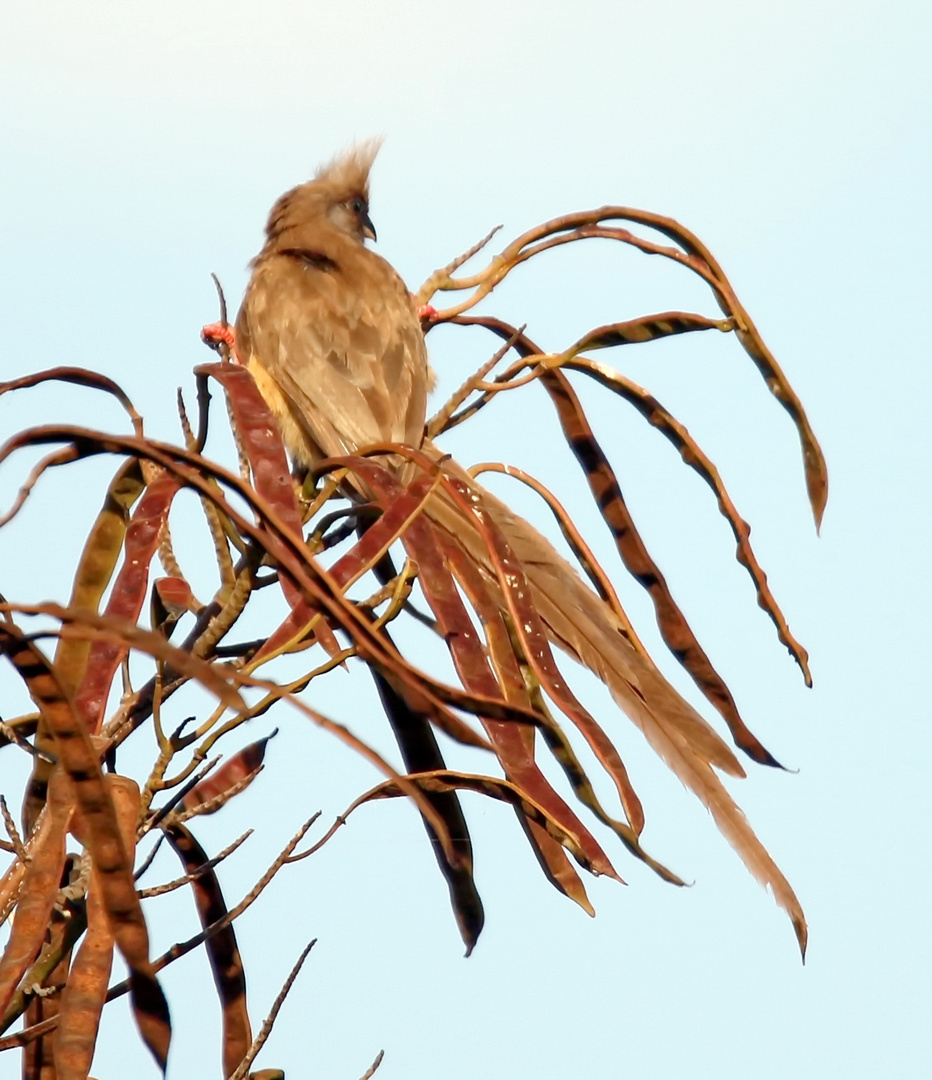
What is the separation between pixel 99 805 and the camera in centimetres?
133

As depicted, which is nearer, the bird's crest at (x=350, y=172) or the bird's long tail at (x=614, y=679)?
the bird's long tail at (x=614, y=679)

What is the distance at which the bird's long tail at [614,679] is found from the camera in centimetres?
186

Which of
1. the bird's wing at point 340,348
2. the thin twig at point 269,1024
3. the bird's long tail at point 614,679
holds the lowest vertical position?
the thin twig at point 269,1024

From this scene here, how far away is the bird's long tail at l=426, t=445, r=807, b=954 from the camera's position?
1.86m

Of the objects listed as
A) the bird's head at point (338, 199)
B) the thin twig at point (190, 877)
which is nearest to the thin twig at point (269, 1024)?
the thin twig at point (190, 877)

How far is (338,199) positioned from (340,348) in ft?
5.37

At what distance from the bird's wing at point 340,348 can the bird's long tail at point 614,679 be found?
1.19 meters

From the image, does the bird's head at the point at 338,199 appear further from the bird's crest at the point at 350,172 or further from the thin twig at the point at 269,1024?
the thin twig at the point at 269,1024

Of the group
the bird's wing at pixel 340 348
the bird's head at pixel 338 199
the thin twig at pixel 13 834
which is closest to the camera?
the thin twig at pixel 13 834

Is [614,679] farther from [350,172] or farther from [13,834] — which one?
[350,172]

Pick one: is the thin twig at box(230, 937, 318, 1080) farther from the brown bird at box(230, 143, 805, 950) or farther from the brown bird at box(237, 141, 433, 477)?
the brown bird at box(237, 141, 433, 477)

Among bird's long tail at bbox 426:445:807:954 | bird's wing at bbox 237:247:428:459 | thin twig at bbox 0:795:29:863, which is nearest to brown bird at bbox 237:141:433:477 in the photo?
bird's wing at bbox 237:247:428:459

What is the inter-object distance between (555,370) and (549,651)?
709 mm

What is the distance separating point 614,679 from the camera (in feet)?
7.07
